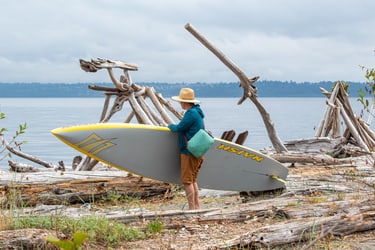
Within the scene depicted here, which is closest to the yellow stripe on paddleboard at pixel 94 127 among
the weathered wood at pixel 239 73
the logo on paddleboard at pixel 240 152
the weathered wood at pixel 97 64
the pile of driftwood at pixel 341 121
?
the logo on paddleboard at pixel 240 152

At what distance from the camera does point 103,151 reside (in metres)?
9.33

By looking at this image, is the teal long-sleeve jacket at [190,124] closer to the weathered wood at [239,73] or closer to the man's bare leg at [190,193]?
the man's bare leg at [190,193]

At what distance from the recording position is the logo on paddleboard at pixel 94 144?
9.18 m

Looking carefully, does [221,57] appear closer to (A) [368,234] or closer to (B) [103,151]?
(B) [103,151]

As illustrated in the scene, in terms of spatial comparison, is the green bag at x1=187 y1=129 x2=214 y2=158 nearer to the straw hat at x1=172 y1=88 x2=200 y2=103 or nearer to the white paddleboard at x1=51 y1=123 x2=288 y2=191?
the straw hat at x1=172 y1=88 x2=200 y2=103

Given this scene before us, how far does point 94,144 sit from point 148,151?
29.9 inches

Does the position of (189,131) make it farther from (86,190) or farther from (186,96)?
(86,190)

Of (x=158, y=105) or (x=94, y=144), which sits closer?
(x=94, y=144)

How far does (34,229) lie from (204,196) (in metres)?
5.07

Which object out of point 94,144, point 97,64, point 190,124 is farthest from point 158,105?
point 190,124

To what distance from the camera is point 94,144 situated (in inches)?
364

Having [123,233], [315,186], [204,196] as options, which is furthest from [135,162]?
[123,233]

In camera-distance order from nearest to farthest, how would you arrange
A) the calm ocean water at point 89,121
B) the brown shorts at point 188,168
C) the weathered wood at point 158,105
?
the brown shorts at point 188,168
the weathered wood at point 158,105
the calm ocean water at point 89,121

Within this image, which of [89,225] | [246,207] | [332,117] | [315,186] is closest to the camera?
[89,225]
